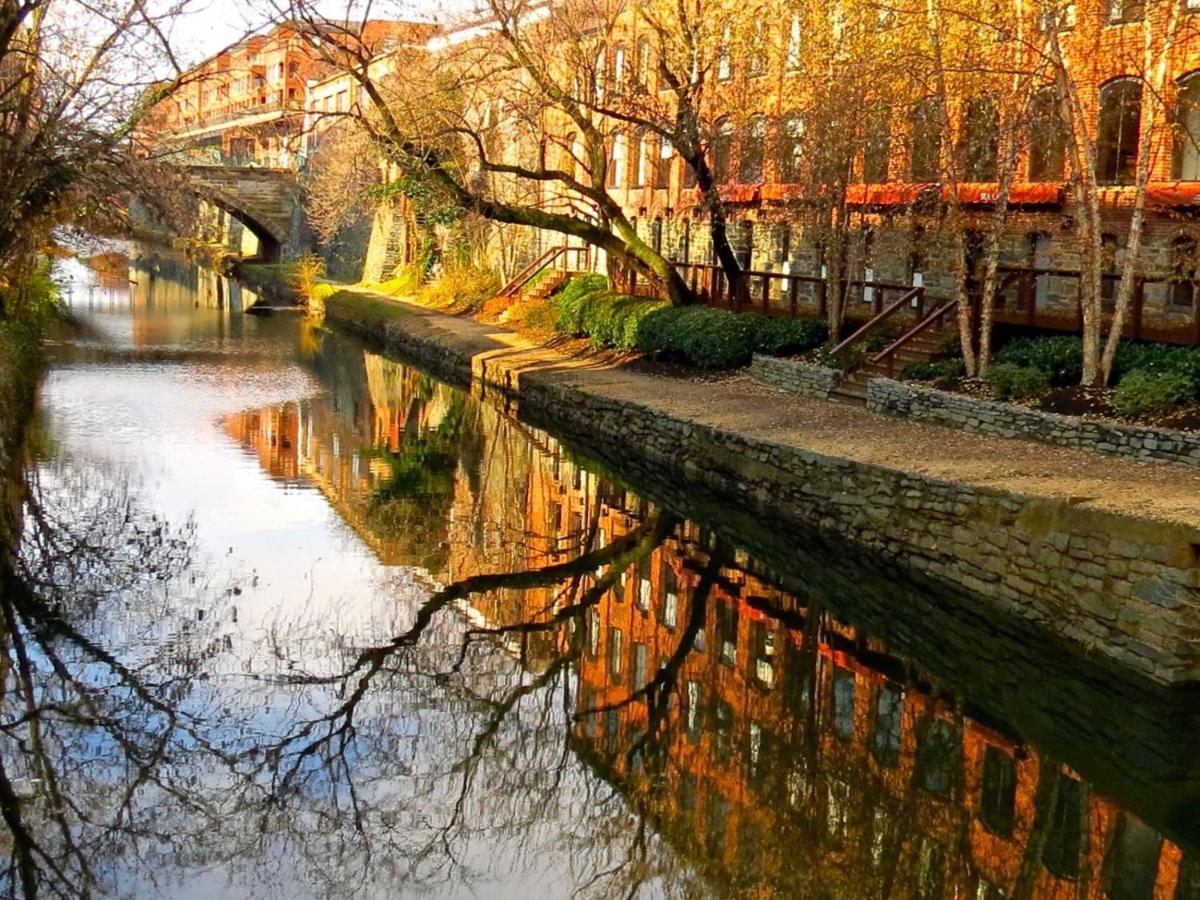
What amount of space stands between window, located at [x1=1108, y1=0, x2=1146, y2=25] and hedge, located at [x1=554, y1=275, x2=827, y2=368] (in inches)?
243

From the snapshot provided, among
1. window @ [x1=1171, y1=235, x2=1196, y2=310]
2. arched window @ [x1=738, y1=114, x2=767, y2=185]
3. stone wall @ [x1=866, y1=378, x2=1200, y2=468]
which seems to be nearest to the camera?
stone wall @ [x1=866, y1=378, x2=1200, y2=468]

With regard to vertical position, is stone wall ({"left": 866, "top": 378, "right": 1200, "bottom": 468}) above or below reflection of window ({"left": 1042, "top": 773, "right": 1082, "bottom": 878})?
above

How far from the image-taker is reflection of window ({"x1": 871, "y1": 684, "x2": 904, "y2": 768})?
29.2ft

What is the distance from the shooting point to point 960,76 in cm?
1697

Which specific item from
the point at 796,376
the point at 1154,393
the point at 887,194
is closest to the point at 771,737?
the point at 1154,393

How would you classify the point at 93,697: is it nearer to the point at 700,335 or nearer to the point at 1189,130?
the point at 700,335

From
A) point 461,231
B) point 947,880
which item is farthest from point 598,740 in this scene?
point 461,231

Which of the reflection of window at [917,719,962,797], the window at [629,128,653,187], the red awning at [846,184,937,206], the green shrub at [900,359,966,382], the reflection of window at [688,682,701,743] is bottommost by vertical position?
the reflection of window at [917,719,962,797]

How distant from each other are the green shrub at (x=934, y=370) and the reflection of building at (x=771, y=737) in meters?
4.44

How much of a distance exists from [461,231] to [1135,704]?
2907cm

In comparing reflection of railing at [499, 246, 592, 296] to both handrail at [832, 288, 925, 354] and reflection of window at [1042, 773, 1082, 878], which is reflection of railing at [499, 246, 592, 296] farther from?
reflection of window at [1042, 773, 1082, 878]

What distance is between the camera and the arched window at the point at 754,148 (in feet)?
72.3

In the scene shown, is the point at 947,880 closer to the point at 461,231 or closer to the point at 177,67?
the point at 177,67

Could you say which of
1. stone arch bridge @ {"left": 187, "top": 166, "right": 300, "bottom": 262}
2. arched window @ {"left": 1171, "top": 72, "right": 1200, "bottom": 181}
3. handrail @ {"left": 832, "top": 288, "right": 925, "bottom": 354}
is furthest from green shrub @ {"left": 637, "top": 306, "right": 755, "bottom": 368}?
stone arch bridge @ {"left": 187, "top": 166, "right": 300, "bottom": 262}
